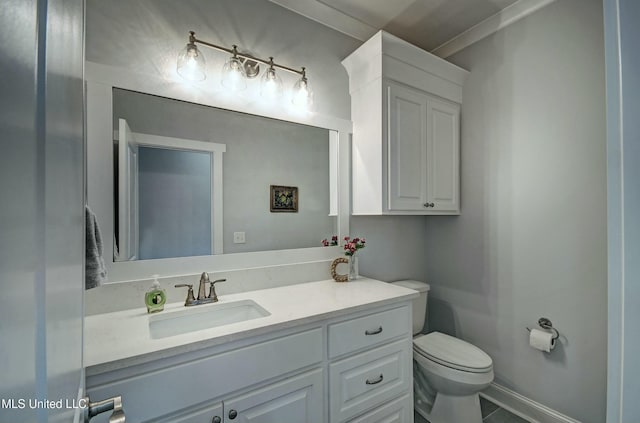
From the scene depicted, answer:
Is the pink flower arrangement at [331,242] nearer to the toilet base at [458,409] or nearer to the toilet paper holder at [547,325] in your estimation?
the toilet base at [458,409]

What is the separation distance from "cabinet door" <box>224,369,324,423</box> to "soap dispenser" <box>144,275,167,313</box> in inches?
20.5

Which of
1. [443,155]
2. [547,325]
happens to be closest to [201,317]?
[443,155]

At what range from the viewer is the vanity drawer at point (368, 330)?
1240mm

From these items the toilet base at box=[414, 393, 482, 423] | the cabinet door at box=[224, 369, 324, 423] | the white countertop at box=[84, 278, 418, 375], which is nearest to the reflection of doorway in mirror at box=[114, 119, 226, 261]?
the white countertop at box=[84, 278, 418, 375]

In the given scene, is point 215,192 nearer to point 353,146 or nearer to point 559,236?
point 353,146

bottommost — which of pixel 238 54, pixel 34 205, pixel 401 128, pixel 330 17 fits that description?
pixel 34 205

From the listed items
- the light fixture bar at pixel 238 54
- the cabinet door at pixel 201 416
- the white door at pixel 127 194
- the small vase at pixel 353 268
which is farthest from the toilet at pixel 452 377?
the light fixture bar at pixel 238 54

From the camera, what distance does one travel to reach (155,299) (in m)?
1.24

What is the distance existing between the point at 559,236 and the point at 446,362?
989mm

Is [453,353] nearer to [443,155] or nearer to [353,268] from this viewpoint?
[353,268]

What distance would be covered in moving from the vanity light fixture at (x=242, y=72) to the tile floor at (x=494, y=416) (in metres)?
2.19

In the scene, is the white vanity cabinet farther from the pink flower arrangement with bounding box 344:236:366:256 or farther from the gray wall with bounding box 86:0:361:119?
the gray wall with bounding box 86:0:361:119

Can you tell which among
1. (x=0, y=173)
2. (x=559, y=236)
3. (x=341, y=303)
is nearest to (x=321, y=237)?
(x=341, y=303)

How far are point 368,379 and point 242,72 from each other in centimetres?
170
